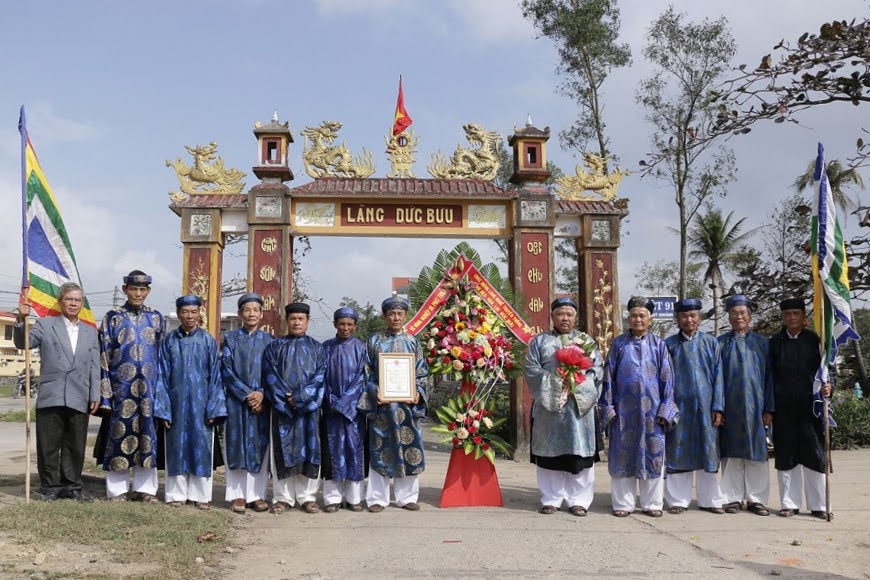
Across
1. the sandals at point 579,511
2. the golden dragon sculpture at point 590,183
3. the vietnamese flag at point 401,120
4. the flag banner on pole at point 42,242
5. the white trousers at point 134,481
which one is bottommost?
the sandals at point 579,511

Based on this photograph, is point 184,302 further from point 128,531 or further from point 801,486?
point 801,486

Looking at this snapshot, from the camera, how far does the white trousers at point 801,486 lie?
578cm

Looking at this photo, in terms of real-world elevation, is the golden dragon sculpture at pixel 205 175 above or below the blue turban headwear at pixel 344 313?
above

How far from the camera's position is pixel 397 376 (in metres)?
5.96

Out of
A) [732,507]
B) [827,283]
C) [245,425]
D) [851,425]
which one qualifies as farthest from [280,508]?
[851,425]

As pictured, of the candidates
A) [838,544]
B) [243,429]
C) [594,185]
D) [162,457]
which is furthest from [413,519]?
[594,185]

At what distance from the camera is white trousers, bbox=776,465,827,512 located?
5781mm

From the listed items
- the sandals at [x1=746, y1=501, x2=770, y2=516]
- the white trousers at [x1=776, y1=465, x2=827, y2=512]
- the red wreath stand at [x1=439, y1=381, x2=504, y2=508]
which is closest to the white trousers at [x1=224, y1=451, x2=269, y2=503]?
the red wreath stand at [x1=439, y1=381, x2=504, y2=508]

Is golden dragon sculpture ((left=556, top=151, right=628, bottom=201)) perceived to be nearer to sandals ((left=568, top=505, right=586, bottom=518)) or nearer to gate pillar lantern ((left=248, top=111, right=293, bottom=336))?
gate pillar lantern ((left=248, top=111, right=293, bottom=336))

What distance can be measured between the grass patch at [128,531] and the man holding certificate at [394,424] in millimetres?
1161

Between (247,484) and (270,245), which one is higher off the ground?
(270,245)

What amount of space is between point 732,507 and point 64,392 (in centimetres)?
500

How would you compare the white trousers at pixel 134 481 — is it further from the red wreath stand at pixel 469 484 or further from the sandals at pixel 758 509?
the sandals at pixel 758 509

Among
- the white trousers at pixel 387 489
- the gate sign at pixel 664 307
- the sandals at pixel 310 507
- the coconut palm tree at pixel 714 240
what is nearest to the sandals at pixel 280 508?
the sandals at pixel 310 507
